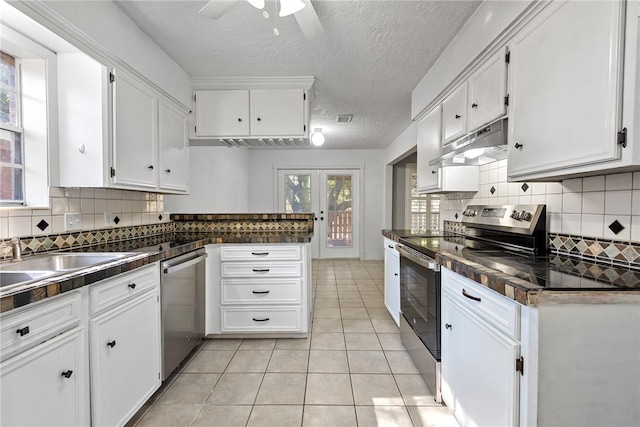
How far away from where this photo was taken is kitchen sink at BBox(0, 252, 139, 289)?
1.20 m

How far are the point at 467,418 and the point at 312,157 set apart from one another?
5.15 m

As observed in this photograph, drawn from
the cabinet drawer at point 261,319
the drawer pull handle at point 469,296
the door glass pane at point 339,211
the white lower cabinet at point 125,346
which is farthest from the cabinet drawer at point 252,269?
the door glass pane at point 339,211

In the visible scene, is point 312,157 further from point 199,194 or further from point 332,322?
point 332,322

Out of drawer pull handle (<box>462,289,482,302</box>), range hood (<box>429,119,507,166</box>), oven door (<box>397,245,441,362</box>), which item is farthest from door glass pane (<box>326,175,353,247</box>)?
drawer pull handle (<box>462,289,482,302</box>)

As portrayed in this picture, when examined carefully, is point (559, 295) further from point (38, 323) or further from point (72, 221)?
point (72, 221)

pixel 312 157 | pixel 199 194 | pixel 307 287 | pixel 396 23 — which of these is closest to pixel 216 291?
pixel 307 287

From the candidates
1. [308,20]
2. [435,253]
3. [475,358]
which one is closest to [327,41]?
[308,20]

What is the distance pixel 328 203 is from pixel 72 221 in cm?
463

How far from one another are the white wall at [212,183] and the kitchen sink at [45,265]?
1384 mm

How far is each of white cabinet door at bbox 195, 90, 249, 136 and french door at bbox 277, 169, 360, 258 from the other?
10.8 ft

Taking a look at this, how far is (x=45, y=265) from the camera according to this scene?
4.61 feet

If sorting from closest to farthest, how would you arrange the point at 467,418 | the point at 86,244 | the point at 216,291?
the point at 467,418 → the point at 86,244 → the point at 216,291

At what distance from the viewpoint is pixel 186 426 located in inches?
59.1

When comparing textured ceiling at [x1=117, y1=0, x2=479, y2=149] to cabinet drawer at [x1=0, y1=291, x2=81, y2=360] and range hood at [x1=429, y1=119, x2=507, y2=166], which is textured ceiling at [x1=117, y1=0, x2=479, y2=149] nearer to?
range hood at [x1=429, y1=119, x2=507, y2=166]
